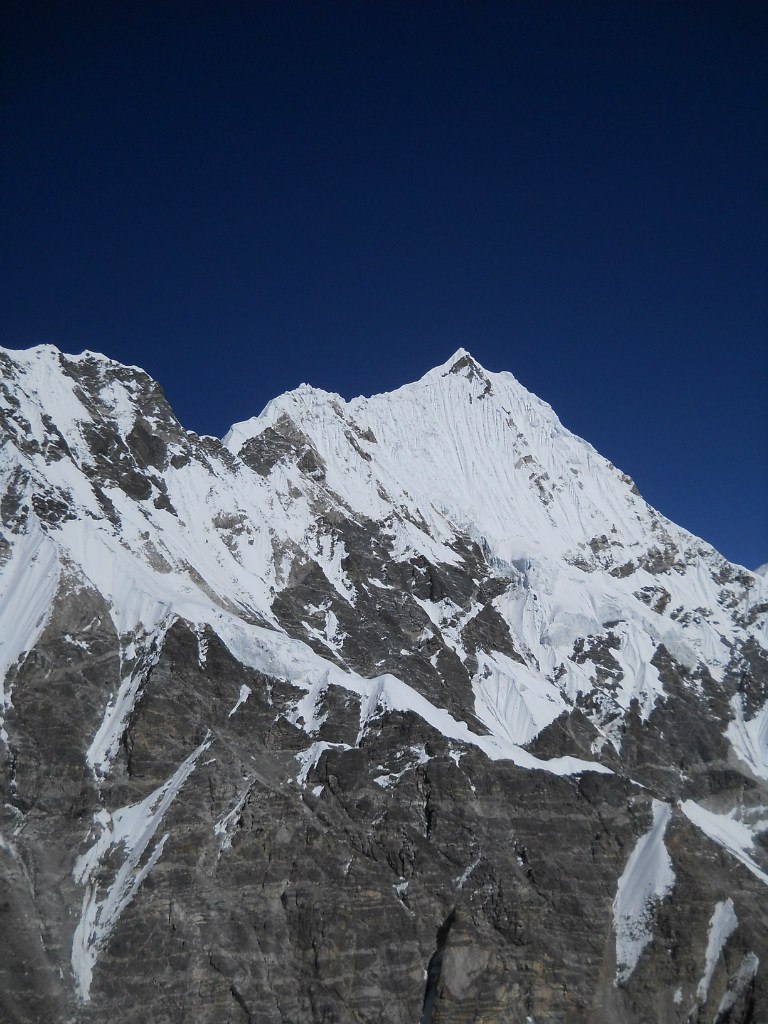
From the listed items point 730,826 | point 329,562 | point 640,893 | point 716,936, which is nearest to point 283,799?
point 640,893

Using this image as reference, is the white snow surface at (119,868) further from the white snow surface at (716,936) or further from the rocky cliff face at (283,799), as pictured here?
the white snow surface at (716,936)

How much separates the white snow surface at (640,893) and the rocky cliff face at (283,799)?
232 millimetres

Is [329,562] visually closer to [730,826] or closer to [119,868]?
[730,826]

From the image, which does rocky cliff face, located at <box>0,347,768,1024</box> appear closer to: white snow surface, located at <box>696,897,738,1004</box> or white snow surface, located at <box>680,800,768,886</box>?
white snow surface, located at <box>696,897,738,1004</box>

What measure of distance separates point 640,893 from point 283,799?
103ft

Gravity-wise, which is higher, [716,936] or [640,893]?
[640,893]

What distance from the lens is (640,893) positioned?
72.5 meters

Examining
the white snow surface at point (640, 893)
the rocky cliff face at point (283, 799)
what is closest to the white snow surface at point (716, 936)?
the rocky cliff face at point (283, 799)

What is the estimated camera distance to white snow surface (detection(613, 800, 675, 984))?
68.6m

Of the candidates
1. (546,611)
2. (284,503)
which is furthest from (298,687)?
(546,611)

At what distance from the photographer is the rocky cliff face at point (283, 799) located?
2434 inches

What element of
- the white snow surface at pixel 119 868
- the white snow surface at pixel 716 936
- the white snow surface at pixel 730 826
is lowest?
the white snow surface at pixel 119 868

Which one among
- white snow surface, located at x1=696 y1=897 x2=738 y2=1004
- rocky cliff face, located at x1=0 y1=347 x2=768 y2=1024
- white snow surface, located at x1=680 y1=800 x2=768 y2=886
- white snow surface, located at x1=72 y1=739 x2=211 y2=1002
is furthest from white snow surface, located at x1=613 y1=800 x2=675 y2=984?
white snow surface, located at x1=72 y1=739 x2=211 y2=1002

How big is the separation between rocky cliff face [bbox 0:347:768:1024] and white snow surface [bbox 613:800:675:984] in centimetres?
23
